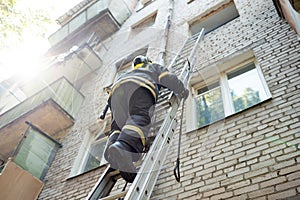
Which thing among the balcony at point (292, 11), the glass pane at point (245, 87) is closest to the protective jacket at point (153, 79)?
the glass pane at point (245, 87)

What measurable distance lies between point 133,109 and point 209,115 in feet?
6.20

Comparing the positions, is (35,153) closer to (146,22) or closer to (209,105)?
(209,105)

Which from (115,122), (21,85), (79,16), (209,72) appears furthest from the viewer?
(79,16)

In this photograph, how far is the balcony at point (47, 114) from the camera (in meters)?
7.14

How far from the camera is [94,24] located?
1166cm

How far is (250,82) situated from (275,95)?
0.82m

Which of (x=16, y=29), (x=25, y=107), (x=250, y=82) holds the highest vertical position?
(x=16, y=29)

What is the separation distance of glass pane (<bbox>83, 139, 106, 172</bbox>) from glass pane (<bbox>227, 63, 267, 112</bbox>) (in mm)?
2829

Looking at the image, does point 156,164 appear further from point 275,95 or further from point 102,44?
point 102,44

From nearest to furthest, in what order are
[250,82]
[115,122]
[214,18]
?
1. [115,122]
2. [250,82]
3. [214,18]

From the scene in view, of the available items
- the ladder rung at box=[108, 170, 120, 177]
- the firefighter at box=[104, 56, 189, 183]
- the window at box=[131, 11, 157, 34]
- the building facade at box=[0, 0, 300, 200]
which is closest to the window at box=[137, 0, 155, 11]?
the window at box=[131, 11, 157, 34]

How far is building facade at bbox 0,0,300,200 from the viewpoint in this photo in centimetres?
319

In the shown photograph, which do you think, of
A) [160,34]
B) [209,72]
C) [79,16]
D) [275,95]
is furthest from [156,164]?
[79,16]

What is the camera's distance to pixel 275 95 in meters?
3.79
